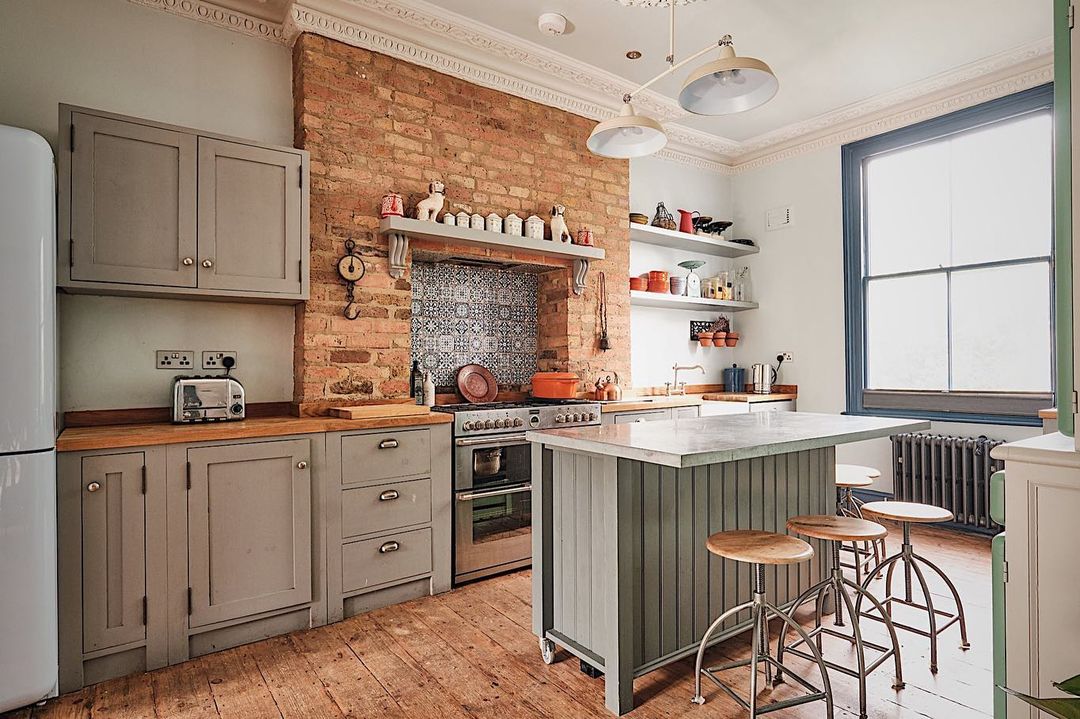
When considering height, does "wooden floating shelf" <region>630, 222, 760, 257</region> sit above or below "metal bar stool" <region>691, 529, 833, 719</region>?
above

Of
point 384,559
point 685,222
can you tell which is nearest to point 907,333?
point 685,222

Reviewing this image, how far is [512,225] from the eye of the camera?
13.6 ft

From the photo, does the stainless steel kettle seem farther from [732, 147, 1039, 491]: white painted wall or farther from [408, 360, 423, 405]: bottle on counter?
[408, 360, 423, 405]: bottle on counter

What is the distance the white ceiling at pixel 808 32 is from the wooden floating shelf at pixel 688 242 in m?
1.11

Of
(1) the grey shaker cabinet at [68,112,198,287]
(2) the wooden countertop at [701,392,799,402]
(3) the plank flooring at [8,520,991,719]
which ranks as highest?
(1) the grey shaker cabinet at [68,112,198,287]

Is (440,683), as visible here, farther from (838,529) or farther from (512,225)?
(512,225)

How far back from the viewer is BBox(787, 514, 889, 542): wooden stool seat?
87.3 inches

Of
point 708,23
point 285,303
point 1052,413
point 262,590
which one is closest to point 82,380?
point 285,303

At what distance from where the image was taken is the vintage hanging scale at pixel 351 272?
3484 millimetres

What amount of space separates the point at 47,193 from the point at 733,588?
312cm

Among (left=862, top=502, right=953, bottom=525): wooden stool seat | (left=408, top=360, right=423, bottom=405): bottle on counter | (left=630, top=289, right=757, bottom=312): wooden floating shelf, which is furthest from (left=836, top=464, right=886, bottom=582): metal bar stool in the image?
(left=408, top=360, right=423, bottom=405): bottle on counter

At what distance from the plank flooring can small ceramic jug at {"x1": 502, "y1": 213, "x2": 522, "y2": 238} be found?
2.41 m

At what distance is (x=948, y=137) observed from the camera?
4688mm

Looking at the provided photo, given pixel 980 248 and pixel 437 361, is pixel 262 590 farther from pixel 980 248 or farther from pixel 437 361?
pixel 980 248
